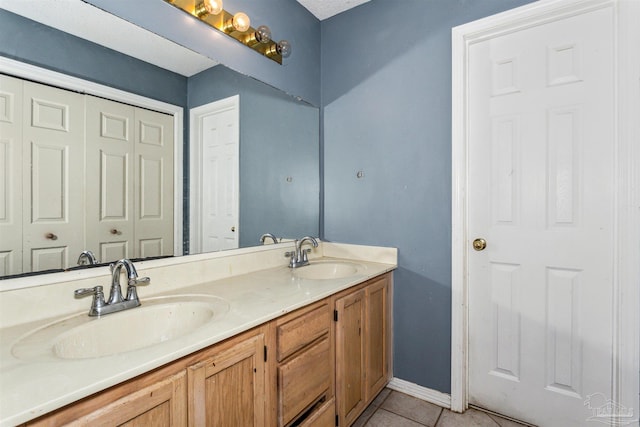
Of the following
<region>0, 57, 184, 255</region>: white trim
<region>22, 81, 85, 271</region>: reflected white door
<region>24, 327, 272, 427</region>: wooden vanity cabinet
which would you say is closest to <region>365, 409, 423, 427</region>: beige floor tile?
<region>24, 327, 272, 427</region>: wooden vanity cabinet

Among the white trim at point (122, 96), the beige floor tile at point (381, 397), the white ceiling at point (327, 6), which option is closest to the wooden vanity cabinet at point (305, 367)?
the beige floor tile at point (381, 397)

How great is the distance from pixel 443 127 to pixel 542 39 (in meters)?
0.59

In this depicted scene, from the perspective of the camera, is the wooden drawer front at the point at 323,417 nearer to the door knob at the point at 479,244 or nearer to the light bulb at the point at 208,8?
the door knob at the point at 479,244

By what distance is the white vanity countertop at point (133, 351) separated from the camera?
1.97 feet

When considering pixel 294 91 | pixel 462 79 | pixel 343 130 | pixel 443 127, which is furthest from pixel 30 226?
pixel 462 79

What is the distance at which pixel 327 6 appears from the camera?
81.8 inches

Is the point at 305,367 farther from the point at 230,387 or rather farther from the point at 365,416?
the point at 365,416

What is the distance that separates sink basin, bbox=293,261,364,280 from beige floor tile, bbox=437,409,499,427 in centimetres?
90

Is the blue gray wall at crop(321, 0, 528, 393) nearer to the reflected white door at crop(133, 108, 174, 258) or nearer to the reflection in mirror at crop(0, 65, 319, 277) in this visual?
the reflection in mirror at crop(0, 65, 319, 277)

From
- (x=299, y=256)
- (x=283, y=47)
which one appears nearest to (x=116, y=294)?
(x=299, y=256)

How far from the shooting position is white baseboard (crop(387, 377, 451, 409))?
5.81ft

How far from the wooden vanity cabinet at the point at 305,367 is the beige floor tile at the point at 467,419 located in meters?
0.68

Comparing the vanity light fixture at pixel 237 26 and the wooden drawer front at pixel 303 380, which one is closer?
the wooden drawer front at pixel 303 380

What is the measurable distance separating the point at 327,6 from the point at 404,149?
111 centimetres
